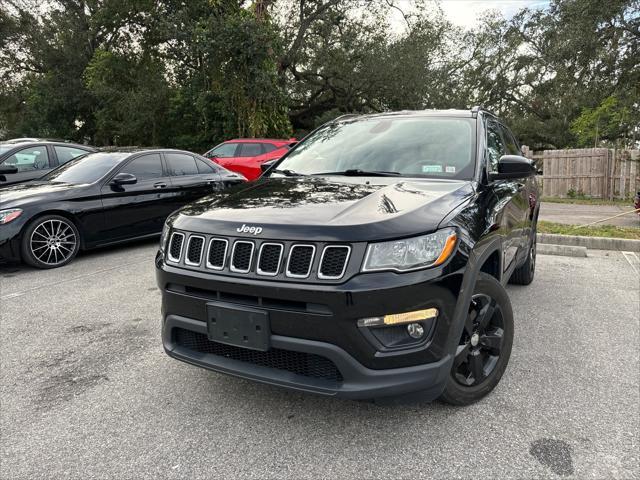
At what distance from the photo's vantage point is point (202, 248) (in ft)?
7.76

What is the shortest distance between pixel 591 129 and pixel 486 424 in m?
25.7

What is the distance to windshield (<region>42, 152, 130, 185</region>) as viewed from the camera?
6.39 m

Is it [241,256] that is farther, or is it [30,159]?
[30,159]

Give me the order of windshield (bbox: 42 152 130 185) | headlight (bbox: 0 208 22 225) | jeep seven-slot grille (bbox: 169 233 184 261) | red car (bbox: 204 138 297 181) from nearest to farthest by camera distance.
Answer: jeep seven-slot grille (bbox: 169 233 184 261), headlight (bbox: 0 208 22 225), windshield (bbox: 42 152 130 185), red car (bbox: 204 138 297 181)

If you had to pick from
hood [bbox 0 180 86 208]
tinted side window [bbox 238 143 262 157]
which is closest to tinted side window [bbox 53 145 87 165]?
hood [bbox 0 180 86 208]

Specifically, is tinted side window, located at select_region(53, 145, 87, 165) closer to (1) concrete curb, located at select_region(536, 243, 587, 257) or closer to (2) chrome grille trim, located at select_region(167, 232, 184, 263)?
(2) chrome grille trim, located at select_region(167, 232, 184, 263)

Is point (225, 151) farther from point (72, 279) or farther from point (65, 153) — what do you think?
point (72, 279)

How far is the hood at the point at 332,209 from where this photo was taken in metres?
2.13

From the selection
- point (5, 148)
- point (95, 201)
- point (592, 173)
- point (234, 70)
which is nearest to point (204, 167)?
point (95, 201)

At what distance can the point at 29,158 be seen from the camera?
26.1ft

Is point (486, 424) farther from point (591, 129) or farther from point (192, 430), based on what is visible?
point (591, 129)

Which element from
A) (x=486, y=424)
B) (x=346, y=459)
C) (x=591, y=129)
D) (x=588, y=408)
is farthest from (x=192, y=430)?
(x=591, y=129)

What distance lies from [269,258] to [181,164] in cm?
568

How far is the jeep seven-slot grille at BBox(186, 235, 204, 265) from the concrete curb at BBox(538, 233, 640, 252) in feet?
20.2
